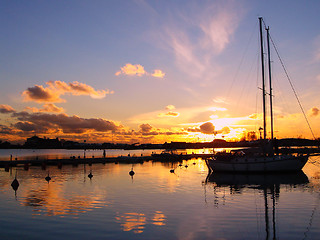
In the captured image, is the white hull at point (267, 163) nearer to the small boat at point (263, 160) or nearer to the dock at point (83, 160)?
the small boat at point (263, 160)

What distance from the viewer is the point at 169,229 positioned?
20188 millimetres

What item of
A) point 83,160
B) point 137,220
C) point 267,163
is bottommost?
point 137,220

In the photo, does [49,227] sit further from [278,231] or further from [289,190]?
[289,190]

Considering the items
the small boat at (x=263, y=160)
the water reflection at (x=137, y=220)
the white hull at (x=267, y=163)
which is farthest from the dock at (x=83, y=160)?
the water reflection at (x=137, y=220)

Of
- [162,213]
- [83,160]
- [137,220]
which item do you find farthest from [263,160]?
[83,160]

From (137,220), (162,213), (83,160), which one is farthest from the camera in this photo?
(83,160)

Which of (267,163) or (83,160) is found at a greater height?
(267,163)

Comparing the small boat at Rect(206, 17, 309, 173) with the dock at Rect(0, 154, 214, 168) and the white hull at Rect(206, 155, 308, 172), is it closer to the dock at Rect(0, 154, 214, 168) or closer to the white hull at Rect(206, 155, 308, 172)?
the white hull at Rect(206, 155, 308, 172)

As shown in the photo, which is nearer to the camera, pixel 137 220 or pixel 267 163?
pixel 137 220

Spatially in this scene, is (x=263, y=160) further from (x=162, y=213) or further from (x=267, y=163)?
(x=162, y=213)

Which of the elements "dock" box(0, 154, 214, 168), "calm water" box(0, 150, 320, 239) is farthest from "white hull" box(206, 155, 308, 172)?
"dock" box(0, 154, 214, 168)

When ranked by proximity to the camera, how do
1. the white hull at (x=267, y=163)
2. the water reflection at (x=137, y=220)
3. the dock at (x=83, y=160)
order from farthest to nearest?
the dock at (x=83, y=160)
the white hull at (x=267, y=163)
the water reflection at (x=137, y=220)

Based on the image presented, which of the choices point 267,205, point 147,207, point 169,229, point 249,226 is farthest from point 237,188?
point 169,229

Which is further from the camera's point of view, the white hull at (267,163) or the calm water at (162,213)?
the white hull at (267,163)
